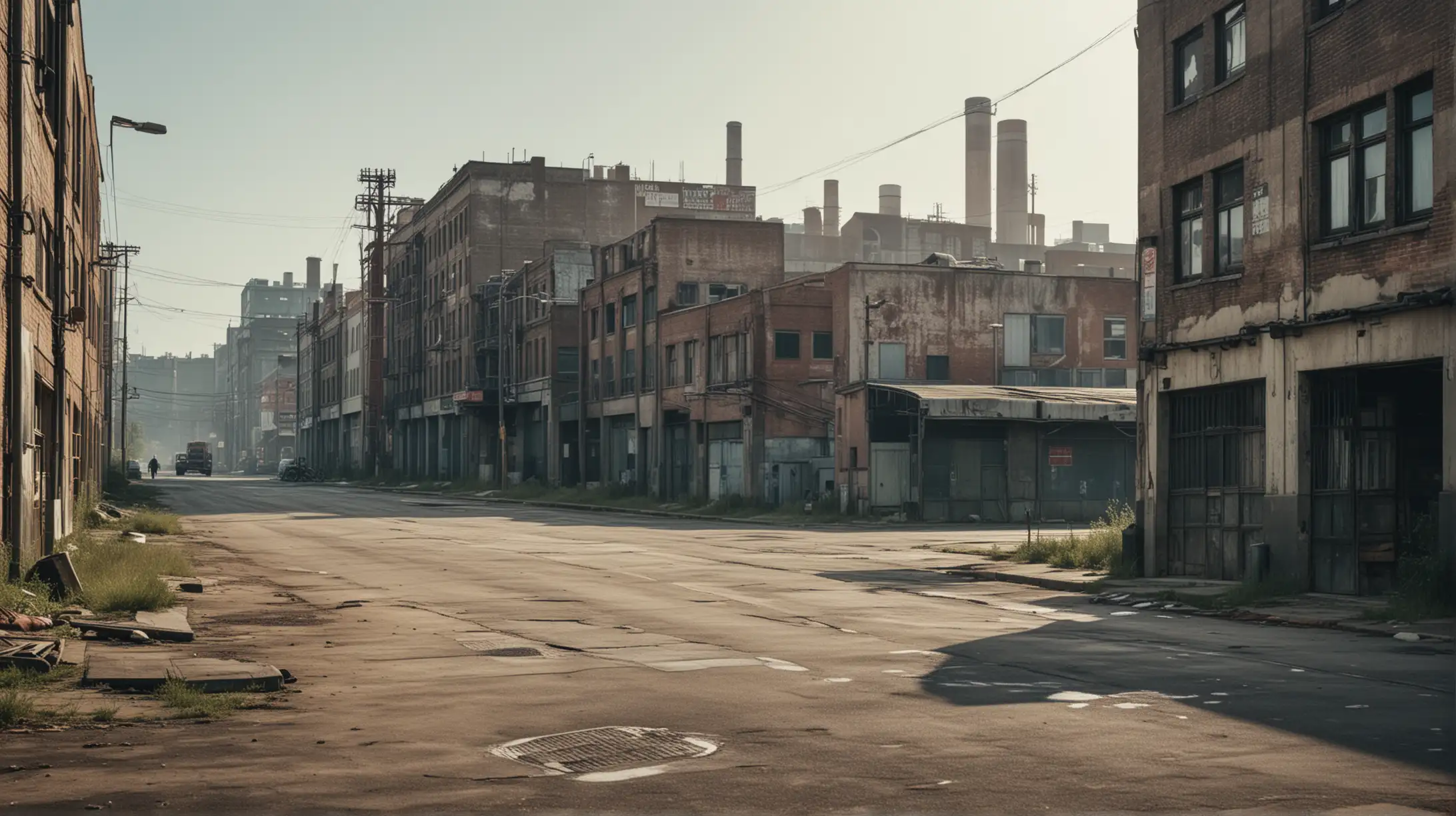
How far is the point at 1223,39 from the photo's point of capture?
2350cm

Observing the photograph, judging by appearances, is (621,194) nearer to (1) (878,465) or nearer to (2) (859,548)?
(1) (878,465)

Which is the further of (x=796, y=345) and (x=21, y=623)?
(x=796, y=345)

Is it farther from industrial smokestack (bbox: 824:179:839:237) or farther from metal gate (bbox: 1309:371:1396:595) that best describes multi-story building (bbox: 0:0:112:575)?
industrial smokestack (bbox: 824:179:839:237)

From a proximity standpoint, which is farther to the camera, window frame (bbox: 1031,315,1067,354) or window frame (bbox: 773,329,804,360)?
window frame (bbox: 1031,315,1067,354)

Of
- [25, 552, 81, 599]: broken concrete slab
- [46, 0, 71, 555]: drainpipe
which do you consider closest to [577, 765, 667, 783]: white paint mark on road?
[25, 552, 81, 599]: broken concrete slab

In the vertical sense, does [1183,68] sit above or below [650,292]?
below

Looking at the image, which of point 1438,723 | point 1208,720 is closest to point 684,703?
point 1208,720

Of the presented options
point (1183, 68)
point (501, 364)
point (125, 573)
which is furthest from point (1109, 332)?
point (125, 573)

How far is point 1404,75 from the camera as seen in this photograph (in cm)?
1870

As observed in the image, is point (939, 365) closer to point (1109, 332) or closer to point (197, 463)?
point (1109, 332)

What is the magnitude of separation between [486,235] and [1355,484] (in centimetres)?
7829

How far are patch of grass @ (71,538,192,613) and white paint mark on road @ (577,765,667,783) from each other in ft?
35.8

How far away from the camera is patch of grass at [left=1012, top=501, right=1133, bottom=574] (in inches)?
1029

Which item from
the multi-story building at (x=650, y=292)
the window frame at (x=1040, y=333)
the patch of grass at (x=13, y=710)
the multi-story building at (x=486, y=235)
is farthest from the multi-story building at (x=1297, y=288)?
the multi-story building at (x=486, y=235)
